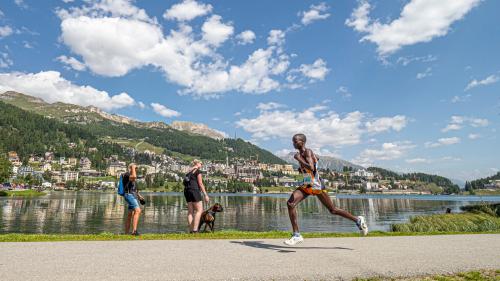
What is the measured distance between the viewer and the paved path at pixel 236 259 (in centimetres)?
632

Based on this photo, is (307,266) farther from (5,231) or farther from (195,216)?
(5,231)

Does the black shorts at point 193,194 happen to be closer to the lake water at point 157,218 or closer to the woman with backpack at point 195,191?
the woman with backpack at point 195,191

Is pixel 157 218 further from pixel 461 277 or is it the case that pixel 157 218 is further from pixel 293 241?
pixel 461 277

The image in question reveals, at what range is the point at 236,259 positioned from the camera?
772cm

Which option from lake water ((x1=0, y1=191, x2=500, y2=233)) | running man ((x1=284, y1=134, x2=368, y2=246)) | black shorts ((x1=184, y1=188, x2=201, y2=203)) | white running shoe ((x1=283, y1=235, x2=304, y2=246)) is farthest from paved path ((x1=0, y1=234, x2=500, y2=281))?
lake water ((x1=0, y1=191, x2=500, y2=233))

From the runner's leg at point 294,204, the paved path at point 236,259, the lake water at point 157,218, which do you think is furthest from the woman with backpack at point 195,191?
the lake water at point 157,218

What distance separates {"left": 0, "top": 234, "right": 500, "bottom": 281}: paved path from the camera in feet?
20.7

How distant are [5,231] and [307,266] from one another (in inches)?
1292

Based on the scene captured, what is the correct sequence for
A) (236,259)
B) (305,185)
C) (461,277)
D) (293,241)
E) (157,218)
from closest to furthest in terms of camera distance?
(461,277) → (236,259) → (293,241) → (305,185) → (157,218)

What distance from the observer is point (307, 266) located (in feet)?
23.2

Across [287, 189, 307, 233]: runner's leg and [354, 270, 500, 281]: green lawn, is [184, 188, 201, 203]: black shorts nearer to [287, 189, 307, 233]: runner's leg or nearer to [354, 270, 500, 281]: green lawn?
[287, 189, 307, 233]: runner's leg

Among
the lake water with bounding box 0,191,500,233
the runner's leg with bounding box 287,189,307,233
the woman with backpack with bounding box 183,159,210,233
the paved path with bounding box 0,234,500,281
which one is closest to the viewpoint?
the paved path with bounding box 0,234,500,281

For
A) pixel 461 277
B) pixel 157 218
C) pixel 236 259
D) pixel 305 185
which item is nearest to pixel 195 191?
pixel 305 185

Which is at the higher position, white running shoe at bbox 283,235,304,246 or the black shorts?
A: the black shorts
